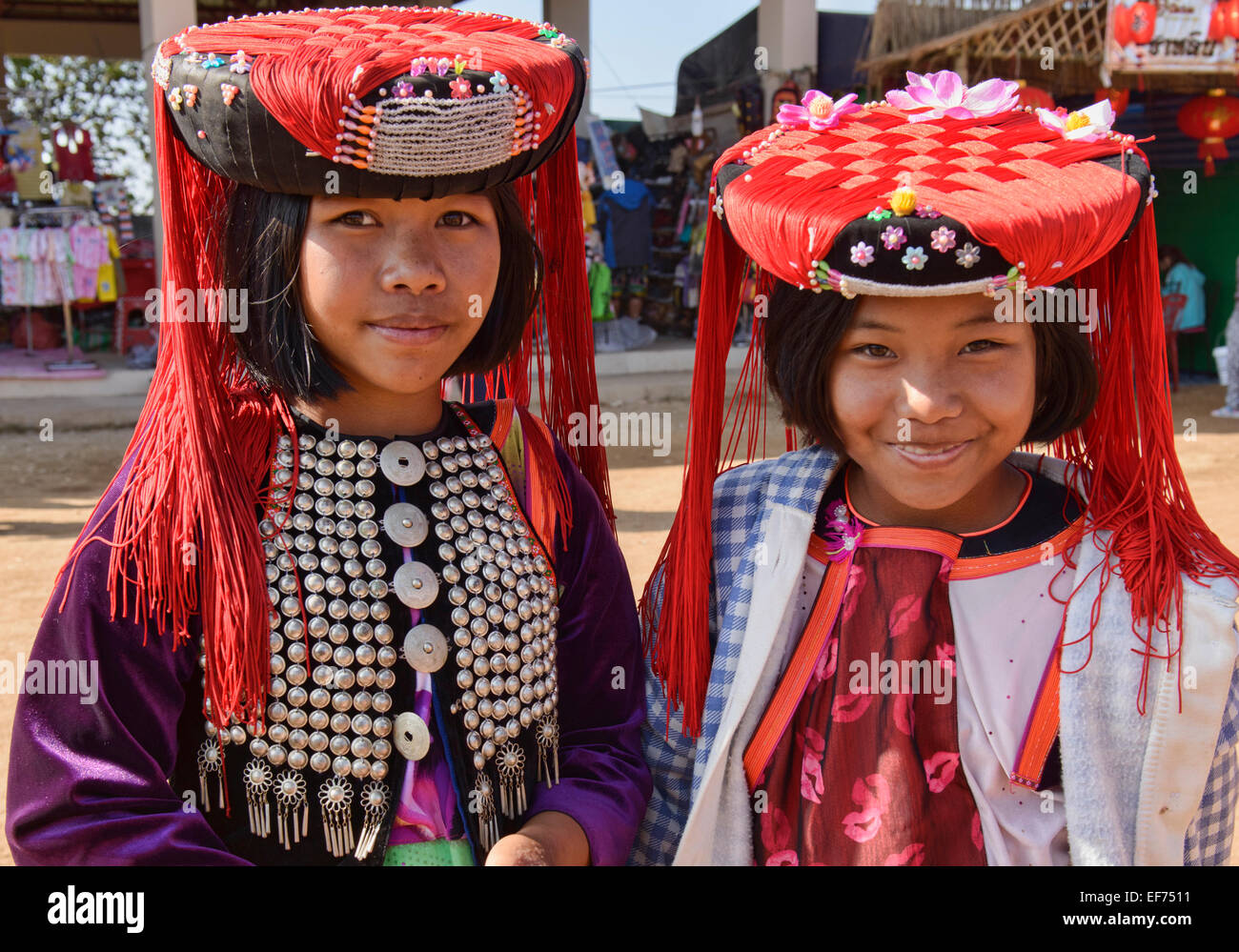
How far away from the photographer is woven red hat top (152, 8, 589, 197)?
54.3 inches

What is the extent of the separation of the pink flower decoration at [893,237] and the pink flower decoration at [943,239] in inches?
1.4

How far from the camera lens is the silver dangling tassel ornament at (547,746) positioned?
1644mm

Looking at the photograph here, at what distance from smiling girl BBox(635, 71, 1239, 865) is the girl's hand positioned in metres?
0.21

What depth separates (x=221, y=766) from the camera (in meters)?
1.45

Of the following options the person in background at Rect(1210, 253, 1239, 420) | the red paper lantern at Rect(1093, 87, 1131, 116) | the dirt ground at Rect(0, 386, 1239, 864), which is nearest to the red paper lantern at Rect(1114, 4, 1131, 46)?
the red paper lantern at Rect(1093, 87, 1131, 116)

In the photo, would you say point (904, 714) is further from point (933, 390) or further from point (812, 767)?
point (933, 390)

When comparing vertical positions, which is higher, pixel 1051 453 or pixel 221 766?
pixel 1051 453

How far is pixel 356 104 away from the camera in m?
1.38

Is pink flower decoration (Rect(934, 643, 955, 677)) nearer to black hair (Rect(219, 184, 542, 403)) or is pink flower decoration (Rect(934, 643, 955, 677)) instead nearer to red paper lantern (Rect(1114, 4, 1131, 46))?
black hair (Rect(219, 184, 542, 403))

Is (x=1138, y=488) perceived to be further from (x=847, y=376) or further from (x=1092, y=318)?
(x=847, y=376)

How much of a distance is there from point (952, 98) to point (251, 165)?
1029mm

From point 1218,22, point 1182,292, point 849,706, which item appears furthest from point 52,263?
point 1182,292
